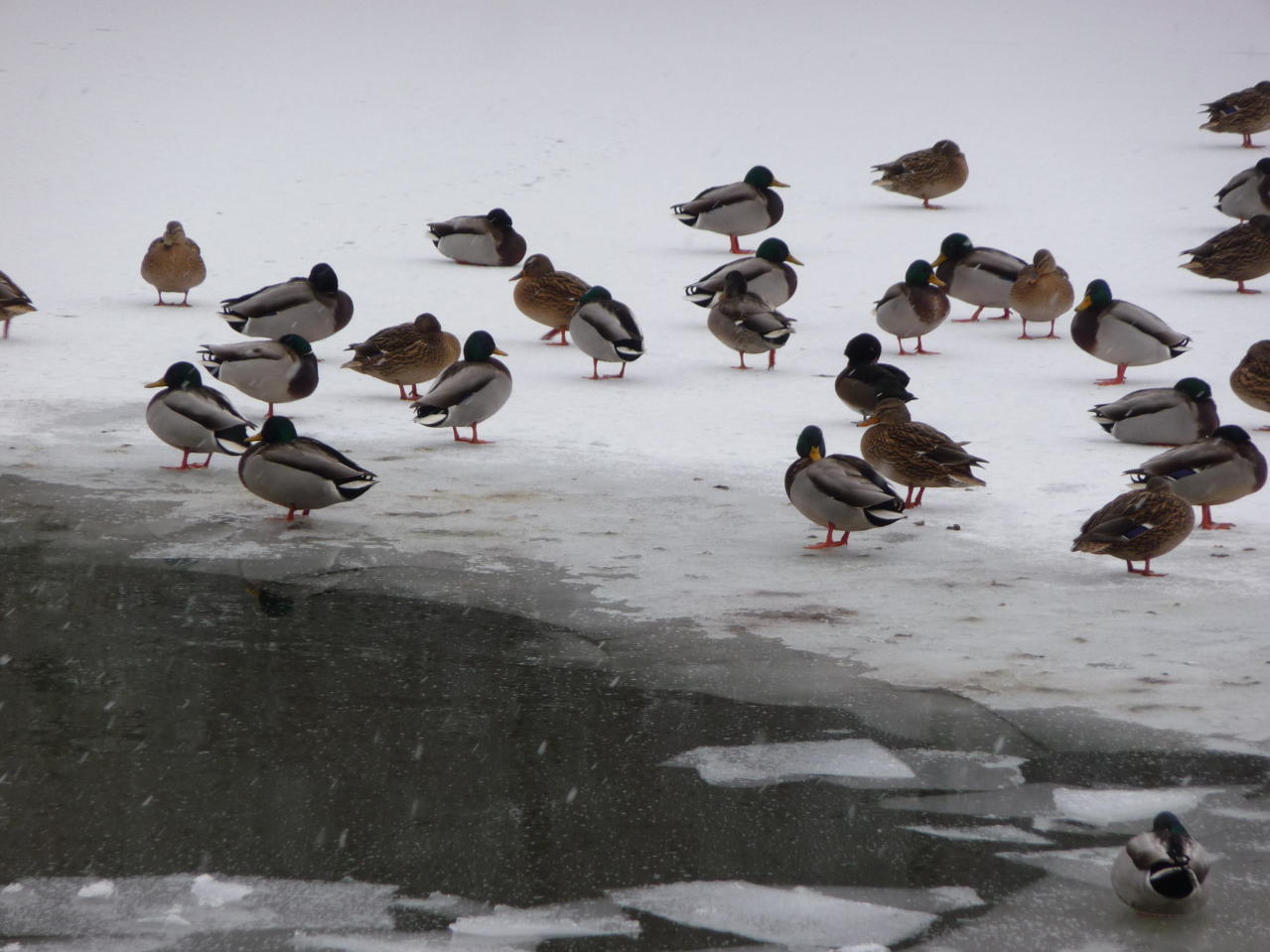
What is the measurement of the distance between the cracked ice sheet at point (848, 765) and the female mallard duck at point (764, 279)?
8.07 m

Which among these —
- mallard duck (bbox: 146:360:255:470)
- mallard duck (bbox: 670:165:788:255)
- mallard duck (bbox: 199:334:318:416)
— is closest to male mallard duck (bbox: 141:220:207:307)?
mallard duck (bbox: 199:334:318:416)

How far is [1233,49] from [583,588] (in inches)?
844

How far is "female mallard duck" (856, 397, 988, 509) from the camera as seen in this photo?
312 inches

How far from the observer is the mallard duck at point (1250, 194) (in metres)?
15.3

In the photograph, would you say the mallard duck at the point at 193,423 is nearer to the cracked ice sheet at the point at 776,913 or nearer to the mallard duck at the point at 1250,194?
the cracked ice sheet at the point at 776,913

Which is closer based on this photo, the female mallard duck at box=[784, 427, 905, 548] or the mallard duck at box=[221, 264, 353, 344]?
the female mallard duck at box=[784, 427, 905, 548]

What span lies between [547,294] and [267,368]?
3248 mm

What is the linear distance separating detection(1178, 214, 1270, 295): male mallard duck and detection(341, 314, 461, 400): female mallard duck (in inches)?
276

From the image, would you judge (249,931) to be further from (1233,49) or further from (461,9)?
(461,9)

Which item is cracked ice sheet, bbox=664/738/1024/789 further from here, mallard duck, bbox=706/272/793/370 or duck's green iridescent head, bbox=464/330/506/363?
mallard duck, bbox=706/272/793/370

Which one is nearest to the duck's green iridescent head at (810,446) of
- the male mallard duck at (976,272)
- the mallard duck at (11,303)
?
the male mallard duck at (976,272)

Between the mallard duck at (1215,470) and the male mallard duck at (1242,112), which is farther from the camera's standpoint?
the male mallard duck at (1242,112)

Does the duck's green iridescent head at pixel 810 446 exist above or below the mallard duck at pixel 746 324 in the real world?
below

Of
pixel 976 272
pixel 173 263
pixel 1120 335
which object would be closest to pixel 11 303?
pixel 173 263
